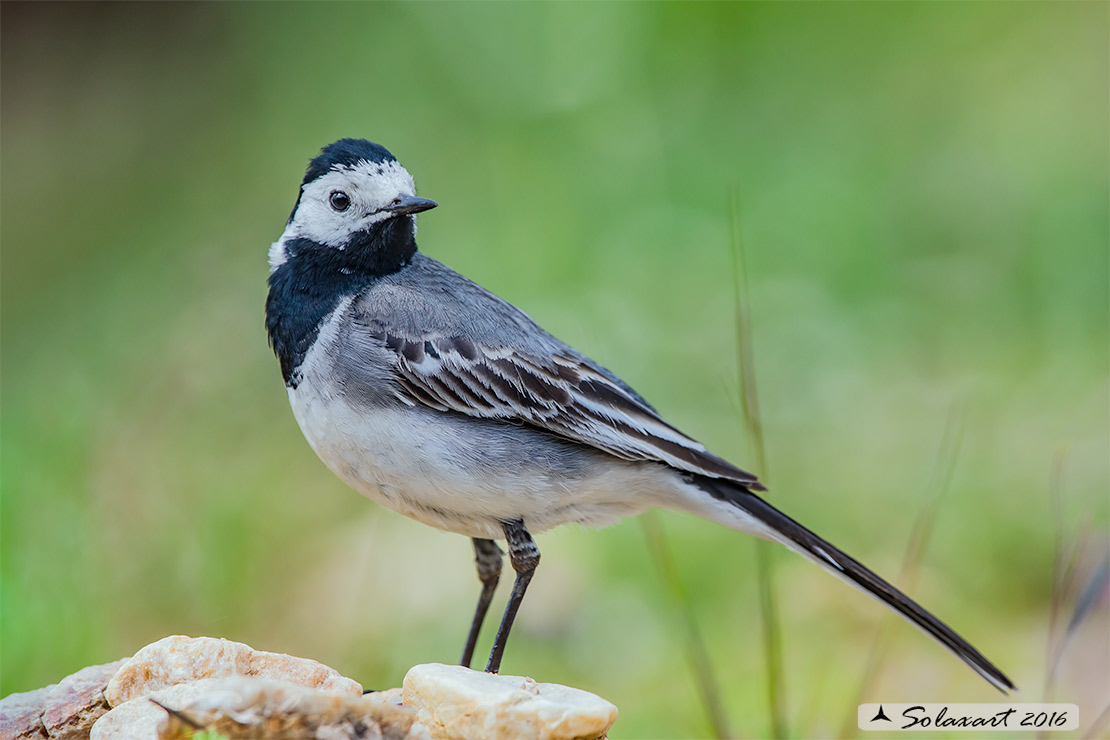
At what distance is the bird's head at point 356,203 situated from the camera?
14.4ft

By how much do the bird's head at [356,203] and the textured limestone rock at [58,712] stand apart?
6.05ft

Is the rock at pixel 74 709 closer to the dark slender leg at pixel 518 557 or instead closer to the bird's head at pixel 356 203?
the dark slender leg at pixel 518 557

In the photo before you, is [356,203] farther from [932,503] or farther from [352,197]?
[932,503]

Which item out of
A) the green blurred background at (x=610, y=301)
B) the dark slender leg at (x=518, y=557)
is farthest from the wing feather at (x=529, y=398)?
the green blurred background at (x=610, y=301)

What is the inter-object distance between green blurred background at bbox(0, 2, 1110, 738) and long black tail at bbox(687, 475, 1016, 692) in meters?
1.16

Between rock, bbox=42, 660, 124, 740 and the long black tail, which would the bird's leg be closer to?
the long black tail

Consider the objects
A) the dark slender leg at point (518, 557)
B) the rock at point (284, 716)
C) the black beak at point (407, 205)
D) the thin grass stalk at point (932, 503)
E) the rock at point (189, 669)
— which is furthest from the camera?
the thin grass stalk at point (932, 503)

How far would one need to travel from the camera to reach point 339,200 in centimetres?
445

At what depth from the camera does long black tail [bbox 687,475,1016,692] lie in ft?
13.1

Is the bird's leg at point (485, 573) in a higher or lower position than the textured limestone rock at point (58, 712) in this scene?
higher

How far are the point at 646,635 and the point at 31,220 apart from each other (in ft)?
22.7

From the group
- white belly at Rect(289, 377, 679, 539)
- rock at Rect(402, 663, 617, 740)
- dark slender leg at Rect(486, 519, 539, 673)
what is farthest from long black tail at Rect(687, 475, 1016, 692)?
rock at Rect(402, 663, 617, 740)

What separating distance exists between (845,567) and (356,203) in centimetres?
236

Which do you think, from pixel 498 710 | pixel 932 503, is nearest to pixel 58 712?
pixel 498 710
